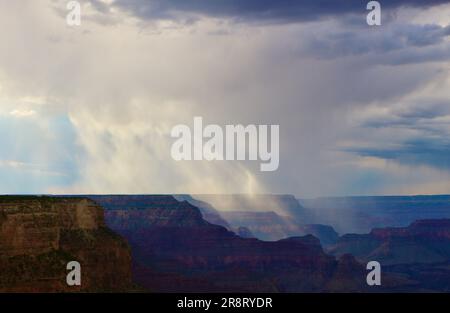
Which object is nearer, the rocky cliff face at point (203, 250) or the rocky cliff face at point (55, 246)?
the rocky cliff face at point (55, 246)

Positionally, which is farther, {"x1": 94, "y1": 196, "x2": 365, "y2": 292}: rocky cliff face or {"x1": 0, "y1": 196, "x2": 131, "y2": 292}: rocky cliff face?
{"x1": 94, "y1": 196, "x2": 365, "y2": 292}: rocky cliff face

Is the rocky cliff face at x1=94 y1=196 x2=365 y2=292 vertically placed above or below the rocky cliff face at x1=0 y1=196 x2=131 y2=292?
above

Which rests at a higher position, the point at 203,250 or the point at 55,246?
the point at 203,250

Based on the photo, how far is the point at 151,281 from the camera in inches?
6417

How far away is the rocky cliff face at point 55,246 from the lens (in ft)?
370

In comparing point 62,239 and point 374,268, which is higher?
point 374,268

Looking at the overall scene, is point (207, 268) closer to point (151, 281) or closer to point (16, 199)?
point (151, 281)

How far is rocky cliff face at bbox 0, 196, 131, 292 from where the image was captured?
112750mm

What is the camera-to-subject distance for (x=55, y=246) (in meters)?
118

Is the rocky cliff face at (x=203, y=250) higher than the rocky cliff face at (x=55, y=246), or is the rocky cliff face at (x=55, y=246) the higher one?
the rocky cliff face at (x=203, y=250)

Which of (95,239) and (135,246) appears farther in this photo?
(135,246)

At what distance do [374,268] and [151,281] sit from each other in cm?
4889
